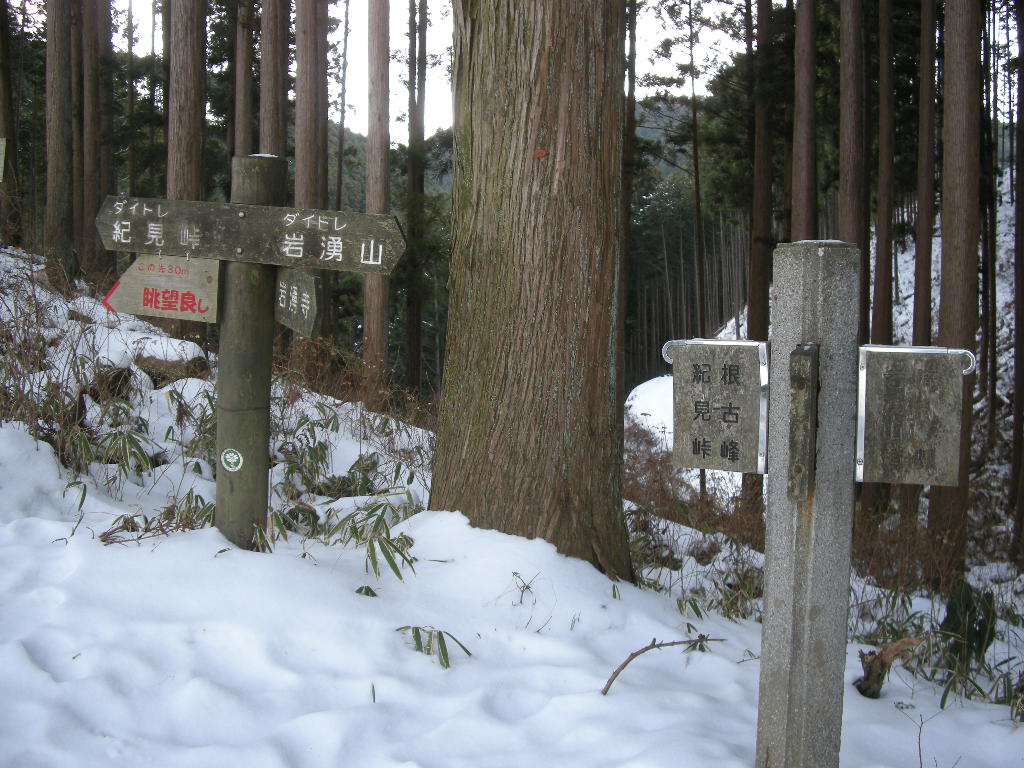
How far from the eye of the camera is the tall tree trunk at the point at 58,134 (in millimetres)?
12625

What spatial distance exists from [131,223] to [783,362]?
9.68 feet

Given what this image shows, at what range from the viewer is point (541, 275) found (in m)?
3.84

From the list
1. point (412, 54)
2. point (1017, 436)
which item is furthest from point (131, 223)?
point (412, 54)

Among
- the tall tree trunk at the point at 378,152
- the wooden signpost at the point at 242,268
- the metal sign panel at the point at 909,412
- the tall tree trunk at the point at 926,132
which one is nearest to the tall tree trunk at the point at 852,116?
the tall tree trunk at the point at 926,132

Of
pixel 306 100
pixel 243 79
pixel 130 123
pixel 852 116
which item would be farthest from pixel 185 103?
pixel 130 123

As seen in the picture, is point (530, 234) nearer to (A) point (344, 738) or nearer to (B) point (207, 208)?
(B) point (207, 208)

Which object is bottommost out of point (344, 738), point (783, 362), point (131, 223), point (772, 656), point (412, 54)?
point (344, 738)

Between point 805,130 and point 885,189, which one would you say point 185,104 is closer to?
point 805,130

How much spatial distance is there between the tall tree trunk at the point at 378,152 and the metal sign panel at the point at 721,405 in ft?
31.2

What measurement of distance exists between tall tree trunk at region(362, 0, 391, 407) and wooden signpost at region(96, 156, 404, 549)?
25.5 ft

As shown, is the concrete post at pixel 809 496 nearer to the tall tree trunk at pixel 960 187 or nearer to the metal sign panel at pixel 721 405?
the metal sign panel at pixel 721 405

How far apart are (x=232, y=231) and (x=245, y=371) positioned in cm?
65

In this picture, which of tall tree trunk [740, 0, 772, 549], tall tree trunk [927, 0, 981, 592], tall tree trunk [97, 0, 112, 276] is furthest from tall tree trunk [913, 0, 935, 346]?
tall tree trunk [97, 0, 112, 276]

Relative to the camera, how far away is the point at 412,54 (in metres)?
20.3
